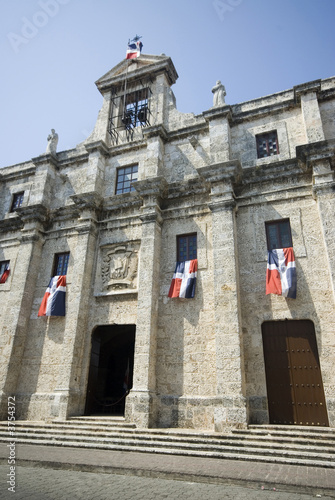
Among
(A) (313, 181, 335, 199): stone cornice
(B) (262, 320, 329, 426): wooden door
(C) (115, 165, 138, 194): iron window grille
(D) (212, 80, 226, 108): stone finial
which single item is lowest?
(B) (262, 320, 329, 426): wooden door

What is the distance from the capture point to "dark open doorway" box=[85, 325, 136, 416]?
1359 cm

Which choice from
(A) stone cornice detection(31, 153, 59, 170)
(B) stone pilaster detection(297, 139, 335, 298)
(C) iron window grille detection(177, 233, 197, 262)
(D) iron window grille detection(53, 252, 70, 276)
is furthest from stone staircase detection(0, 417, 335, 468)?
(A) stone cornice detection(31, 153, 59, 170)

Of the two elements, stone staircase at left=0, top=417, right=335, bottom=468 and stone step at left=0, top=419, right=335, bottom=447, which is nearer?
stone staircase at left=0, top=417, right=335, bottom=468

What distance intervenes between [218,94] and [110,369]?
14235 millimetres

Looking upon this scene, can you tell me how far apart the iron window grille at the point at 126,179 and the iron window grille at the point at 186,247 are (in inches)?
154

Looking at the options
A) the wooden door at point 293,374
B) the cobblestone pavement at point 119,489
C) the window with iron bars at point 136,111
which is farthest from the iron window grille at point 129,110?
the cobblestone pavement at point 119,489

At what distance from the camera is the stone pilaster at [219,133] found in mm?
13852

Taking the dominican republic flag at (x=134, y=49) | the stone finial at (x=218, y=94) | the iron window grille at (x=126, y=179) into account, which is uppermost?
the dominican republic flag at (x=134, y=49)

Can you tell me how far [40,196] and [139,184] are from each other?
5.76m

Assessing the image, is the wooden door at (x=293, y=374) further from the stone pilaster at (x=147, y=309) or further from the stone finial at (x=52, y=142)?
the stone finial at (x=52, y=142)

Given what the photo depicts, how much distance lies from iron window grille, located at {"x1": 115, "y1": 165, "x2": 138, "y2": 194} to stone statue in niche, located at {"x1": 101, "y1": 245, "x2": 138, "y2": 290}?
3.08 m

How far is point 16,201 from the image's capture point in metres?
18.8

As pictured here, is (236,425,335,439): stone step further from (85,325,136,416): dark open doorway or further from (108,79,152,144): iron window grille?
(108,79,152,144): iron window grille

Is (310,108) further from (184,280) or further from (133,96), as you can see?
(133,96)
